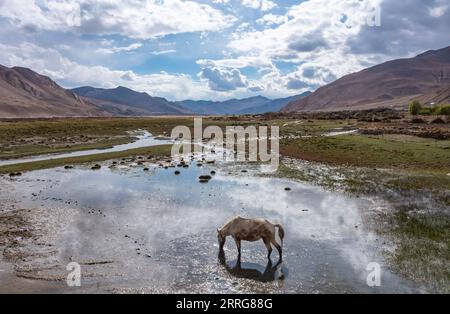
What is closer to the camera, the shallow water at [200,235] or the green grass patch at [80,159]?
the shallow water at [200,235]

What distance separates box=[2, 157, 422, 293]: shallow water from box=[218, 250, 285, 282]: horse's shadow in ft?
0.15

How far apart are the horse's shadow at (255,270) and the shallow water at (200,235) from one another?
0.15 ft

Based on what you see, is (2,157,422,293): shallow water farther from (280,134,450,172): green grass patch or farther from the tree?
the tree

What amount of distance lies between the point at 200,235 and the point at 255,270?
532 cm

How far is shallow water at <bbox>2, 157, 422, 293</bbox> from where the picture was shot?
16562mm

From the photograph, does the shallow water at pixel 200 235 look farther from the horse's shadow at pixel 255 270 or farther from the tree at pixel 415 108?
the tree at pixel 415 108

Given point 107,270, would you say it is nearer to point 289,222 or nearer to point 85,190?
point 289,222

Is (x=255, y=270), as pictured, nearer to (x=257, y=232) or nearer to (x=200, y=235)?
(x=257, y=232)

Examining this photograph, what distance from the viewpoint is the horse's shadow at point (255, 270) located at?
16.9m

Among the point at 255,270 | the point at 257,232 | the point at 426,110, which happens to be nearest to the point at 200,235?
the point at 257,232

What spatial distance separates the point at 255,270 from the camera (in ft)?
57.8

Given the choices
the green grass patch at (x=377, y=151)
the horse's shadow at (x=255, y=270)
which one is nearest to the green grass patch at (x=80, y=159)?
the green grass patch at (x=377, y=151)

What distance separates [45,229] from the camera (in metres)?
23.6
